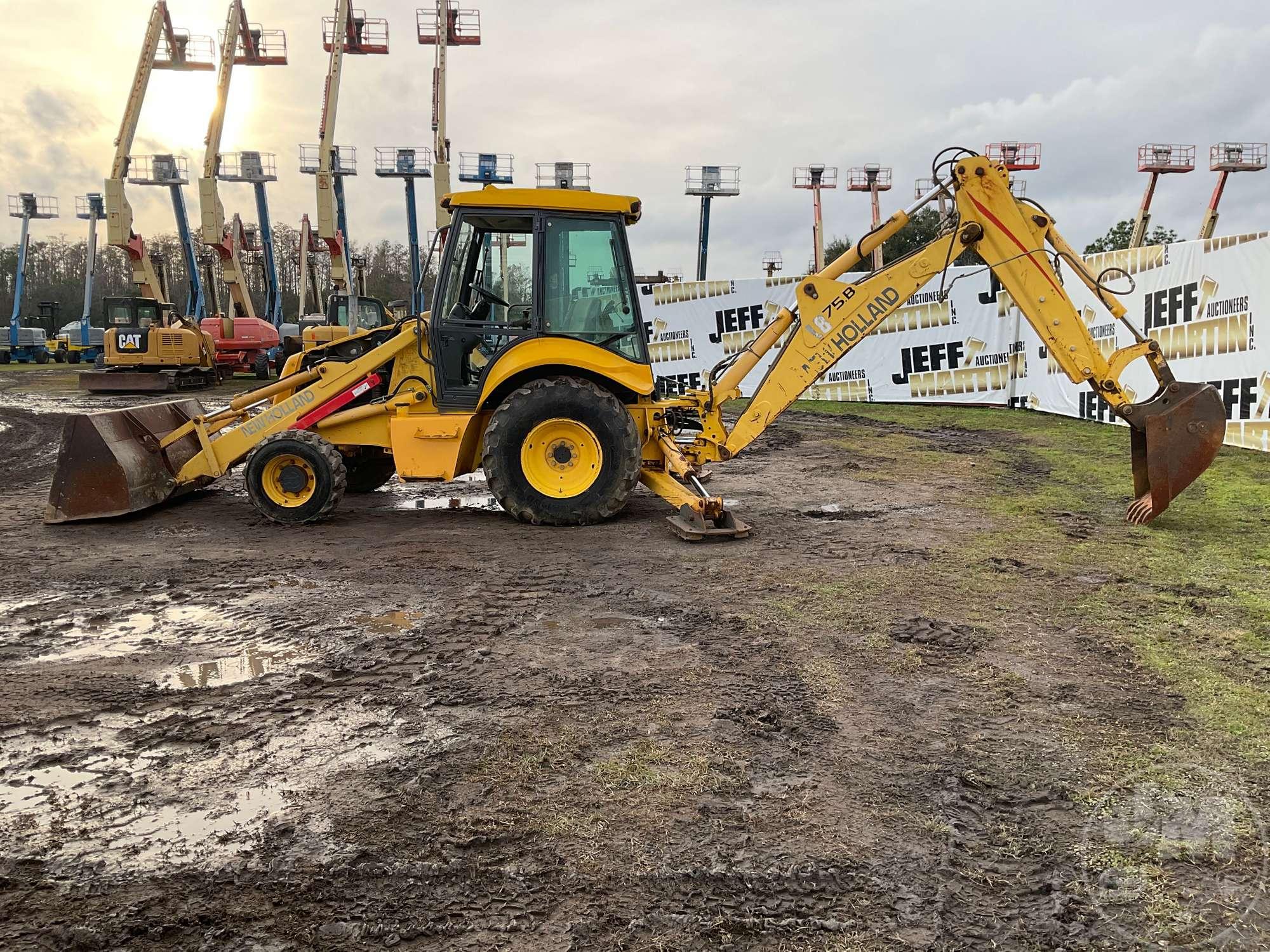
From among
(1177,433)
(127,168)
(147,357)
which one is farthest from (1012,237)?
(127,168)

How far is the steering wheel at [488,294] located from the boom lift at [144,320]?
17.8 metres

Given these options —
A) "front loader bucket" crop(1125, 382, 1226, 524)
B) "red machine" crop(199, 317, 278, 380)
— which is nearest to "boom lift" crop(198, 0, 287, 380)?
"red machine" crop(199, 317, 278, 380)

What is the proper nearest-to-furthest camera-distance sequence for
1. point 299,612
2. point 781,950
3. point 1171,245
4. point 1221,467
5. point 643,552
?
point 781,950, point 299,612, point 643,552, point 1221,467, point 1171,245

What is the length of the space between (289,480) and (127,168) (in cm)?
2898

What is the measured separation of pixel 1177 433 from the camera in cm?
679

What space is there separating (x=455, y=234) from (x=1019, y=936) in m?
6.39

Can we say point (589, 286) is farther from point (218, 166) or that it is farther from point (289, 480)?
point (218, 166)

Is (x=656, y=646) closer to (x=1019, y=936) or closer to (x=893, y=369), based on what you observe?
(x=1019, y=936)

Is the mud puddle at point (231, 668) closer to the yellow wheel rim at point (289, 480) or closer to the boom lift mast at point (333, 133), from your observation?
the yellow wheel rim at point (289, 480)

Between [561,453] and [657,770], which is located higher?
[561,453]

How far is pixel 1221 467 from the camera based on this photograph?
32.4 ft

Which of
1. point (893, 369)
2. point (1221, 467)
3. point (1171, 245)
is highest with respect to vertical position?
point (1171, 245)

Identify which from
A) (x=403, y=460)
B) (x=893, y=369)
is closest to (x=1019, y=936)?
(x=403, y=460)

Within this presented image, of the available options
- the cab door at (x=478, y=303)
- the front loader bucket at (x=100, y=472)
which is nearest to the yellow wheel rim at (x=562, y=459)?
the cab door at (x=478, y=303)
